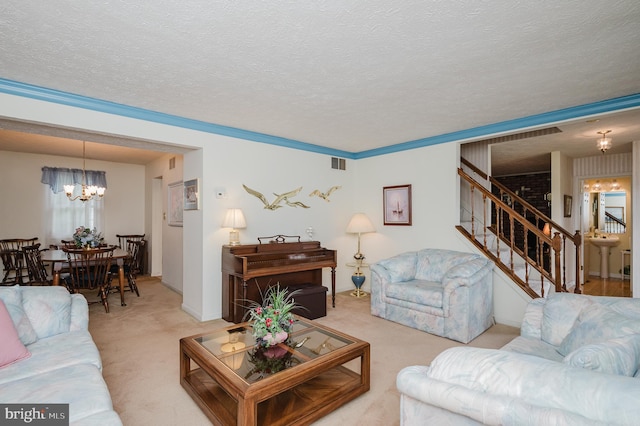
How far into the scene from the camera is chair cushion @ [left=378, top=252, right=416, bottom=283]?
162 inches

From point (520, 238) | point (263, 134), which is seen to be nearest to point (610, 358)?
point (263, 134)

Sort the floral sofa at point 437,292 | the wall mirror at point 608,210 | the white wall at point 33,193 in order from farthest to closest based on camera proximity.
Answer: the wall mirror at point 608,210 → the white wall at point 33,193 → the floral sofa at point 437,292

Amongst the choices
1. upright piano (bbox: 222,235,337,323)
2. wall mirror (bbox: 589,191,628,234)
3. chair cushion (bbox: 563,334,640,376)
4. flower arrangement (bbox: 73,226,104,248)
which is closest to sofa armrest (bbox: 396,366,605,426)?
chair cushion (bbox: 563,334,640,376)

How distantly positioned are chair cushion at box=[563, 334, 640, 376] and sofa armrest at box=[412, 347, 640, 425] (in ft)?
0.92

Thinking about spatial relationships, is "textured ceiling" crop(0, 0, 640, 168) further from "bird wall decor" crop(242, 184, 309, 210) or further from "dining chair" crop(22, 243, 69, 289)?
"dining chair" crop(22, 243, 69, 289)

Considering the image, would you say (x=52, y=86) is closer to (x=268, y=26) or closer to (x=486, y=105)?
(x=268, y=26)

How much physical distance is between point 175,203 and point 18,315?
3.59 m

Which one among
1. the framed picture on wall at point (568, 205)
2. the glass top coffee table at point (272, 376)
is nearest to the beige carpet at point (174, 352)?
the glass top coffee table at point (272, 376)

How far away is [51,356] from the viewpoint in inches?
74.5

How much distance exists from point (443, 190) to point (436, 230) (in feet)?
1.88

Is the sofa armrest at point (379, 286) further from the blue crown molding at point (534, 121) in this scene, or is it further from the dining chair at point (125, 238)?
the dining chair at point (125, 238)

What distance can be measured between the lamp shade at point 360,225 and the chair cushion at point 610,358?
12.7 feet

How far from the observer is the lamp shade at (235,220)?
395 cm

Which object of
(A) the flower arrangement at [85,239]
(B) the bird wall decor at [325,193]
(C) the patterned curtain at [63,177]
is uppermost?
(C) the patterned curtain at [63,177]
